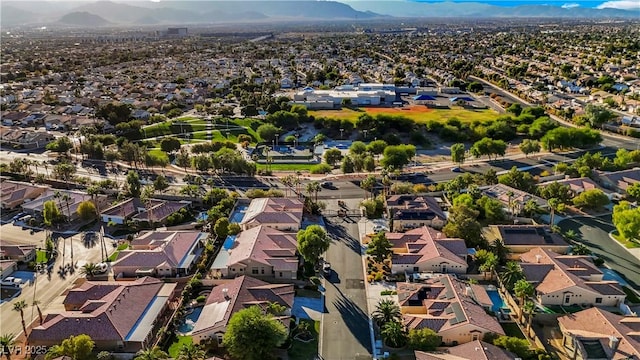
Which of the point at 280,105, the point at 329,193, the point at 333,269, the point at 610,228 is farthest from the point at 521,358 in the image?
the point at 280,105

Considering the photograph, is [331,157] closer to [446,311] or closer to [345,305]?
[345,305]

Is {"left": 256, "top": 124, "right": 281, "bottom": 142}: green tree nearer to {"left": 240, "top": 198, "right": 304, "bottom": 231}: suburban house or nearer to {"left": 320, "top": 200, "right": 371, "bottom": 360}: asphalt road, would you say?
{"left": 240, "top": 198, "right": 304, "bottom": 231}: suburban house

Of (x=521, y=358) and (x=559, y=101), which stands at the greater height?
(x=559, y=101)

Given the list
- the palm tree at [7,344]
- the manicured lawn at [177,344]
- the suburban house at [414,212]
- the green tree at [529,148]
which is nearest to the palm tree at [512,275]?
the suburban house at [414,212]

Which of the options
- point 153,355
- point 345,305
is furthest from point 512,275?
point 153,355

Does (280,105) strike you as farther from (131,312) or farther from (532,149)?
(131,312)

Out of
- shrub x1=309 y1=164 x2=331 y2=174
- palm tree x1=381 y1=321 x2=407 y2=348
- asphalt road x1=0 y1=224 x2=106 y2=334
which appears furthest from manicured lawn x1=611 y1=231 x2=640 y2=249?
asphalt road x1=0 y1=224 x2=106 y2=334
